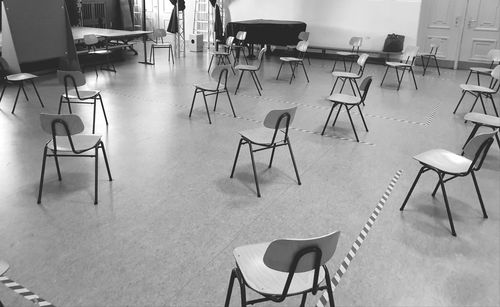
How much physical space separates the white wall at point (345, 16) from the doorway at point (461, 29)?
378 millimetres

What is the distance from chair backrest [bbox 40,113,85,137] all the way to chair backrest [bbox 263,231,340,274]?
90.4 inches

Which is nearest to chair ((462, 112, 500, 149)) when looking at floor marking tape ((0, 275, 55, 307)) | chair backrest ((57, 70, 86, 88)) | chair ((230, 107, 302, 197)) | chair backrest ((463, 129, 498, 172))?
chair backrest ((463, 129, 498, 172))

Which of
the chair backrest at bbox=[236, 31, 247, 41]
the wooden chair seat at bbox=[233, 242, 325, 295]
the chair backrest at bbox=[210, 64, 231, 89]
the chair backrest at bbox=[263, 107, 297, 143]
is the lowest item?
the wooden chair seat at bbox=[233, 242, 325, 295]

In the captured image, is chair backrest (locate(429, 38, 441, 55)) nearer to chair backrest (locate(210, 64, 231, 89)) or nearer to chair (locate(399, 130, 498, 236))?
chair backrest (locate(210, 64, 231, 89))

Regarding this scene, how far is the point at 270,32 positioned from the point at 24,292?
9.39 metres

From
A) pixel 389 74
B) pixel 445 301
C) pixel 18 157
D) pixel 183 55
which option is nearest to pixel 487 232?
pixel 445 301

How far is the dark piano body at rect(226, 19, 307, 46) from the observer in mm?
10852

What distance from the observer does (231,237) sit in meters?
3.18

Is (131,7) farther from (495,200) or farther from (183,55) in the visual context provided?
(495,200)

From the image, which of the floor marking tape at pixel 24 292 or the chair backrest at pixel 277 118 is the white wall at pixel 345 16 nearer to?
the chair backrest at pixel 277 118

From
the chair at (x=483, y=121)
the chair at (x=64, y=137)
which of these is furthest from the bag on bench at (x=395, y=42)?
the chair at (x=64, y=137)

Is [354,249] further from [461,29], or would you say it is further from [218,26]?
[218,26]

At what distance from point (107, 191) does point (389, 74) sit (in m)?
8.04

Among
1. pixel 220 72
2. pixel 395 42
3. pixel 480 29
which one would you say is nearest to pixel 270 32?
pixel 395 42
